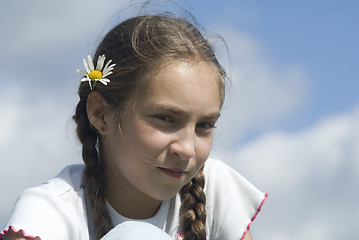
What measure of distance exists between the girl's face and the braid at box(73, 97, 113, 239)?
24 cm

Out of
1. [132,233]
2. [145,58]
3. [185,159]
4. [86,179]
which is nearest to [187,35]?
[145,58]

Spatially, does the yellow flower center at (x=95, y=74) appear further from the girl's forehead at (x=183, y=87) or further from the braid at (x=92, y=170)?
the girl's forehead at (x=183, y=87)

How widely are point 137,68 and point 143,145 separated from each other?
0.42m

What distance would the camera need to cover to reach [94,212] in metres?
3.47

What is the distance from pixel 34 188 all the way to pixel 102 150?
46cm

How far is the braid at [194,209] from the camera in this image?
3.70m

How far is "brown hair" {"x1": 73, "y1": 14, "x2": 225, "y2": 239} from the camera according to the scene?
11.0 feet

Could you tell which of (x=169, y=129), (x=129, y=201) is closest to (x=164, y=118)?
(x=169, y=129)

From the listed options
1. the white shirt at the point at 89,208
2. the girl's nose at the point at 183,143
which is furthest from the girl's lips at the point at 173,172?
the white shirt at the point at 89,208

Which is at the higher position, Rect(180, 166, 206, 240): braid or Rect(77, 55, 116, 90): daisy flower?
Rect(77, 55, 116, 90): daisy flower

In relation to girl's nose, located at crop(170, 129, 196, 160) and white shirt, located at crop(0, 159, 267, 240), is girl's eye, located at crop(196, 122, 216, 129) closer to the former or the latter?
girl's nose, located at crop(170, 129, 196, 160)

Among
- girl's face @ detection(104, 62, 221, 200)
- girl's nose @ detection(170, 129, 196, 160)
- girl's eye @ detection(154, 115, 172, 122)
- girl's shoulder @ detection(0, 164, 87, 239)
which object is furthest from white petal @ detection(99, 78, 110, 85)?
girl's shoulder @ detection(0, 164, 87, 239)

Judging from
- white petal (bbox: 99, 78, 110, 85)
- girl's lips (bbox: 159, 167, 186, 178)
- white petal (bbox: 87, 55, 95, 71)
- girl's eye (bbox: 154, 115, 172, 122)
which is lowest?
girl's lips (bbox: 159, 167, 186, 178)

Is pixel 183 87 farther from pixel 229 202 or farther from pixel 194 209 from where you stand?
pixel 229 202
